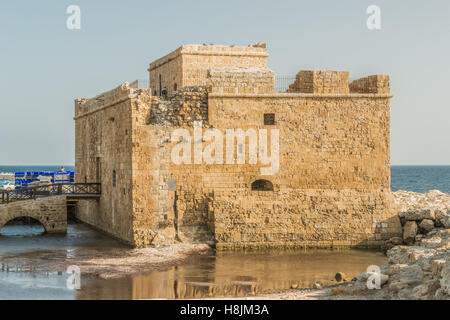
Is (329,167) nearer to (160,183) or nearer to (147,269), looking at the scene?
(160,183)

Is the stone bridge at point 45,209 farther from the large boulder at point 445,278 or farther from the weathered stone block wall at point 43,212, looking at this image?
the large boulder at point 445,278

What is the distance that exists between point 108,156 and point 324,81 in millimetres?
8219

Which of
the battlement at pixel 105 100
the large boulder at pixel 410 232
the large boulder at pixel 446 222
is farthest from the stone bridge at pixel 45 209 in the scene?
the large boulder at pixel 446 222

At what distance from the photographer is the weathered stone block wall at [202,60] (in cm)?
2166

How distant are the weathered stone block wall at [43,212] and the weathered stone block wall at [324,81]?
9972 millimetres

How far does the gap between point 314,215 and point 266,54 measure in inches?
282

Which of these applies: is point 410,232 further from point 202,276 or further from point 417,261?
point 202,276

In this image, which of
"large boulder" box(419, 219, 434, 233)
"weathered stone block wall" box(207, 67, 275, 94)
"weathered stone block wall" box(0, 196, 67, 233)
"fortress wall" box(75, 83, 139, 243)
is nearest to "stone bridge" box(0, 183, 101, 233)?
"weathered stone block wall" box(0, 196, 67, 233)

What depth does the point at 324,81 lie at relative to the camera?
770 inches

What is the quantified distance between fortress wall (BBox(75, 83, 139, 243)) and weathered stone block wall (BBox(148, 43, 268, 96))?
2624 millimetres

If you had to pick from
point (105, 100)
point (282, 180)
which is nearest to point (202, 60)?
point (105, 100)

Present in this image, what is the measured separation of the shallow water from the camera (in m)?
13.2

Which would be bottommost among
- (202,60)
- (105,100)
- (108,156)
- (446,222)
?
(446,222)

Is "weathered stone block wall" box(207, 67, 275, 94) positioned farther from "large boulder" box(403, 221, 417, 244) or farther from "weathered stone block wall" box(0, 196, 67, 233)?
"weathered stone block wall" box(0, 196, 67, 233)
